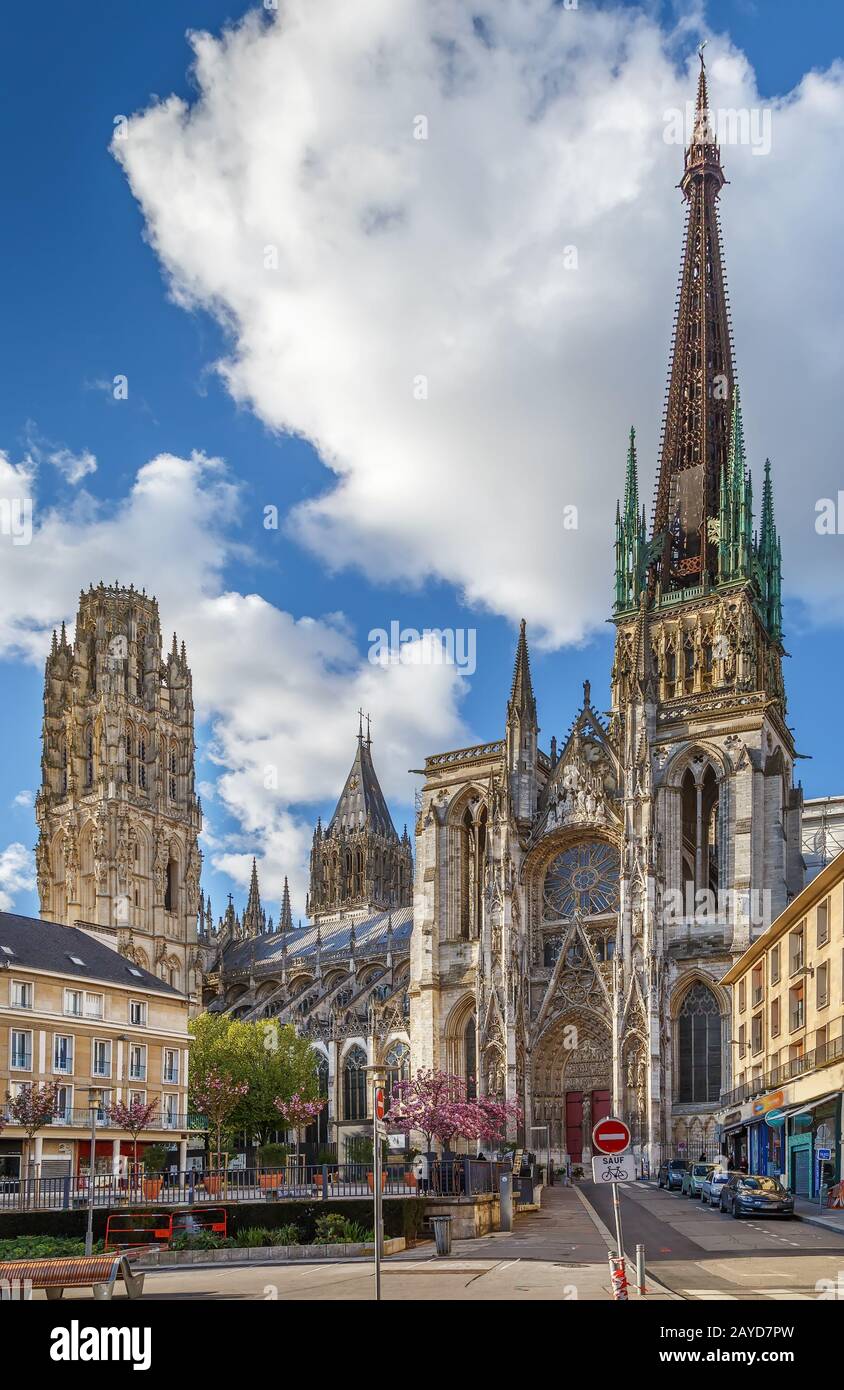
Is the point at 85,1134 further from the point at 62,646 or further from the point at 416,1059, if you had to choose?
the point at 62,646

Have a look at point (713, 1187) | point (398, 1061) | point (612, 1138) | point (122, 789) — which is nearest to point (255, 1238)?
point (612, 1138)

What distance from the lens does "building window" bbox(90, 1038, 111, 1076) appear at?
157 feet

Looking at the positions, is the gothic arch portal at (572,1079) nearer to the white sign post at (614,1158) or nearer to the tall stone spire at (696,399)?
the tall stone spire at (696,399)

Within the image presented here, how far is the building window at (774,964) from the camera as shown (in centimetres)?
4603

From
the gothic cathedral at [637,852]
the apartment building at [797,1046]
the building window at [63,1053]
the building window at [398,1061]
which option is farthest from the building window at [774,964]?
the building window at [398,1061]

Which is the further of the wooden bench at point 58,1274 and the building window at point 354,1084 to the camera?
the building window at point 354,1084

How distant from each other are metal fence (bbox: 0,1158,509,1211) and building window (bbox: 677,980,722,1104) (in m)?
26.5

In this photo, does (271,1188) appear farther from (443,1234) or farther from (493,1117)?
(493,1117)

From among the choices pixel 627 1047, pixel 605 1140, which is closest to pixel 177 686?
pixel 627 1047

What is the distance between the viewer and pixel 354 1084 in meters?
82.8

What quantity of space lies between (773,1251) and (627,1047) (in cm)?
3809

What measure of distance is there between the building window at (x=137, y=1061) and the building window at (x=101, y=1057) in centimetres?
121
